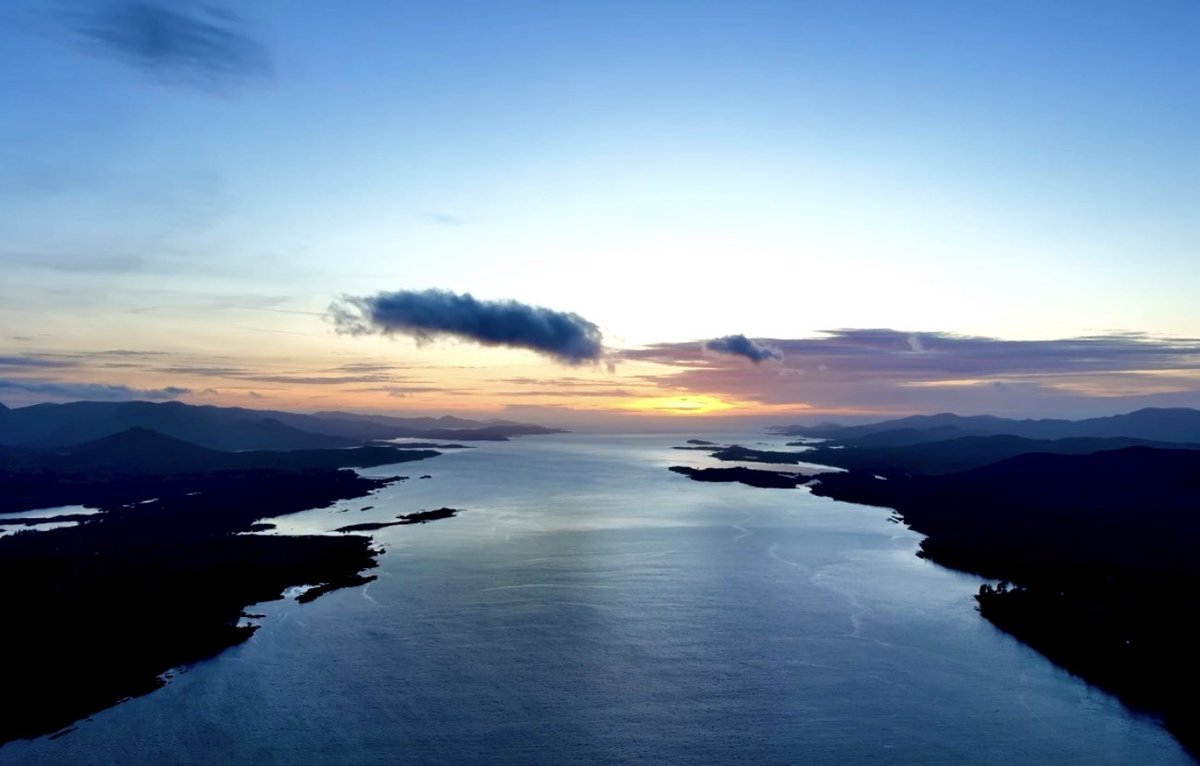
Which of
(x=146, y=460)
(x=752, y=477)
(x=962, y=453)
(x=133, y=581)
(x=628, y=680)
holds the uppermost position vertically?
(x=133, y=581)

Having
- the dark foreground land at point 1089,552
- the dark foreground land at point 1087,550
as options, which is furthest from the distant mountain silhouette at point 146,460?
the dark foreground land at point 1089,552

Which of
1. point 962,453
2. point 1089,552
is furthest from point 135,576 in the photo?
point 962,453

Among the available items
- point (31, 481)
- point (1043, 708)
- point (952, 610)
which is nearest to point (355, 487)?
point (31, 481)

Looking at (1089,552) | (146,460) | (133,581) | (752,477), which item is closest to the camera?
(133,581)

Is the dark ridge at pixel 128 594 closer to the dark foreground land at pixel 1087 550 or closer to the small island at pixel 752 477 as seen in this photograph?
the dark foreground land at pixel 1087 550

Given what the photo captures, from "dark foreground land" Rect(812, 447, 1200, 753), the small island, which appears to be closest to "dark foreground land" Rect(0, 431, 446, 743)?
"dark foreground land" Rect(812, 447, 1200, 753)

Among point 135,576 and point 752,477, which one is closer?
point 135,576

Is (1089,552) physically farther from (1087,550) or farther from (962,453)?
(962,453)
